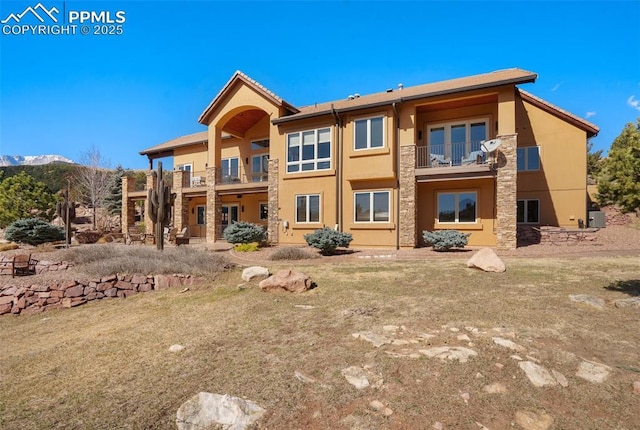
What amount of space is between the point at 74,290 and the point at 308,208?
459 inches

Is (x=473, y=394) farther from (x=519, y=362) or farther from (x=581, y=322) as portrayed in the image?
(x=581, y=322)

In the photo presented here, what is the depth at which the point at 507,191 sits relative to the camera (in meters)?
14.8

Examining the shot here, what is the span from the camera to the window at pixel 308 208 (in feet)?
60.6

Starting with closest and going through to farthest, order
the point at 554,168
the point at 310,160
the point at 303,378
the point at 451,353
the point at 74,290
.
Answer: the point at 303,378 < the point at 451,353 < the point at 74,290 < the point at 554,168 < the point at 310,160

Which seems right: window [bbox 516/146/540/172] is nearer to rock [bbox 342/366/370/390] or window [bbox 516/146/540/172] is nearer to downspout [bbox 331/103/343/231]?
downspout [bbox 331/103/343/231]

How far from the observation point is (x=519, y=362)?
152 inches

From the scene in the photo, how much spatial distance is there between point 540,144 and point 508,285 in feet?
46.1

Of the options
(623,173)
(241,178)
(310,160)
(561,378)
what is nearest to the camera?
(561,378)

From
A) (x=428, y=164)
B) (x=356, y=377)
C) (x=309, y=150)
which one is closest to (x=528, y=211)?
(x=428, y=164)

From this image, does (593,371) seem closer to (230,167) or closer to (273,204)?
(273,204)

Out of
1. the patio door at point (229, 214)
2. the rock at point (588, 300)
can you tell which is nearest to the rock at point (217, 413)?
the rock at point (588, 300)

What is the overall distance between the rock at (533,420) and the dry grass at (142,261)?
8.82m

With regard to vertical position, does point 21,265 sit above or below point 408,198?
below

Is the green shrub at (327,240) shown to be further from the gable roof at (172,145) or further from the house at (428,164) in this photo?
the gable roof at (172,145)
